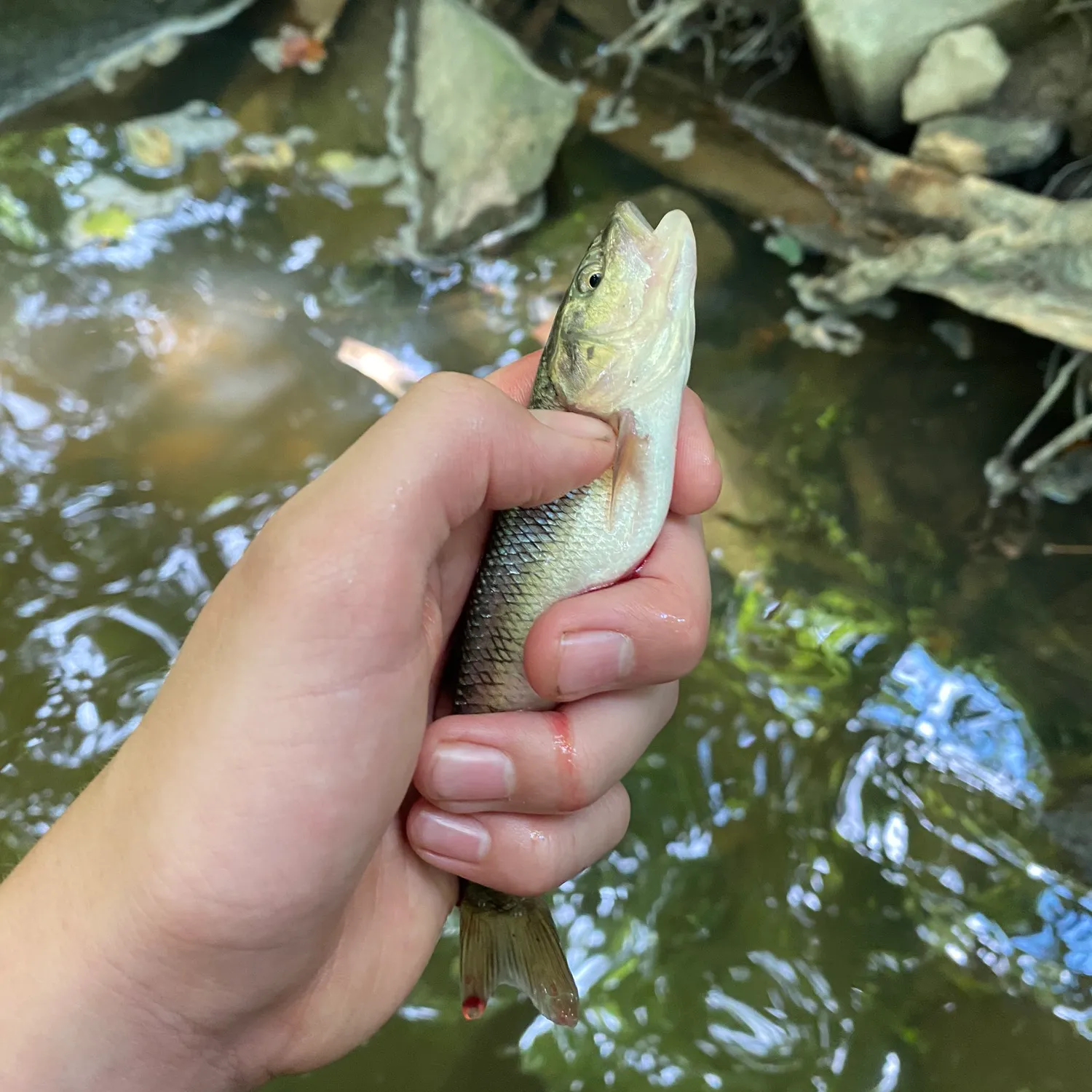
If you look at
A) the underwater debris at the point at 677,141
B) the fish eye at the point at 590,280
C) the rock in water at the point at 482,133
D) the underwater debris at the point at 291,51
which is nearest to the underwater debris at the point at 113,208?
the underwater debris at the point at 291,51

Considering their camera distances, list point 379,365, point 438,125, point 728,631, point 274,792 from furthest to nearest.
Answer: point 438,125 < point 379,365 < point 728,631 < point 274,792

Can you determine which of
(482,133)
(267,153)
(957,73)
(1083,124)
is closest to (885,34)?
(957,73)

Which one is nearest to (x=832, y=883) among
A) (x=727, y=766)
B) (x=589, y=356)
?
(x=727, y=766)

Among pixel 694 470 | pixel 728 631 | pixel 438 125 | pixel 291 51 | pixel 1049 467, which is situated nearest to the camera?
pixel 694 470

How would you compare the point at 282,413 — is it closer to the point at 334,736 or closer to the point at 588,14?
the point at 334,736

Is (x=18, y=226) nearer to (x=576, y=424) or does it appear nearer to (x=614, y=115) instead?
(x=614, y=115)

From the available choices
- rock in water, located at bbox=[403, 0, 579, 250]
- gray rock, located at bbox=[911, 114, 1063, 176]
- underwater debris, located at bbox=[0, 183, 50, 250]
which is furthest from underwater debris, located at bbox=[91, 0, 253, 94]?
gray rock, located at bbox=[911, 114, 1063, 176]
